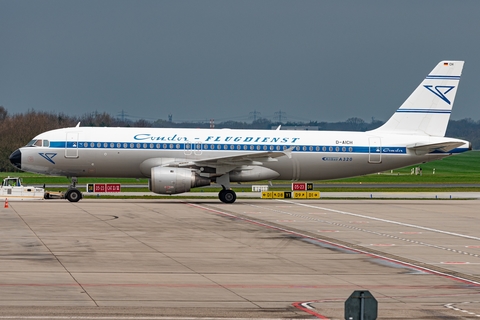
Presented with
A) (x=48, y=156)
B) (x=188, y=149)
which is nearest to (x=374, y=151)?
(x=188, y=149)

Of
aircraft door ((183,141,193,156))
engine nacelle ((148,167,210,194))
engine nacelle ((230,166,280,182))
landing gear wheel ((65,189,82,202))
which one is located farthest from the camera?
engine nacelle ((230,166,280,182))

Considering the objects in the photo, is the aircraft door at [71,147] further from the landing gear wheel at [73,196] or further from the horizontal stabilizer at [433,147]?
the horizontal stabilizer at [433,147]

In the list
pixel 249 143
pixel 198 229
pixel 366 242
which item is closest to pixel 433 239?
pixel 366 242

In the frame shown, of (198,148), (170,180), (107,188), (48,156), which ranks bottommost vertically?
(107,188)

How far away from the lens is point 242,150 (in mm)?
41906

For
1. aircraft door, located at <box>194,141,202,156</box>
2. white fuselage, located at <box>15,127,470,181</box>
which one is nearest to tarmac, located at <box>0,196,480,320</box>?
white fuselage, located at <box>15,127,470,181</box>

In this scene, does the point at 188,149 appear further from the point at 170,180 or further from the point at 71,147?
the point at 71,147

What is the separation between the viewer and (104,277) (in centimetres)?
1736

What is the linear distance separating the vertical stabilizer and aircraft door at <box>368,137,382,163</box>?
5.78 feet

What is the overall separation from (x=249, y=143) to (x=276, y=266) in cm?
2255

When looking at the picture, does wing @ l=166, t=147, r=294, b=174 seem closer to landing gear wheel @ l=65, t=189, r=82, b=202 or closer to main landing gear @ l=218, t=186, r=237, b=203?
main landing gear @ l=218, t=186, r=237, b=203

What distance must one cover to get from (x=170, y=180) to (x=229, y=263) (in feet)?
63.4

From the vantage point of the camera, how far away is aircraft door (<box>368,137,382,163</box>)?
143ft

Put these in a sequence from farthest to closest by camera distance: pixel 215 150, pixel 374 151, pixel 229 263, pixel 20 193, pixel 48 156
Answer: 1. pixel 20 193
2. pixel 374 151
3. pixel 215 150
4. pixel 48 156
5. pixel 229 263
